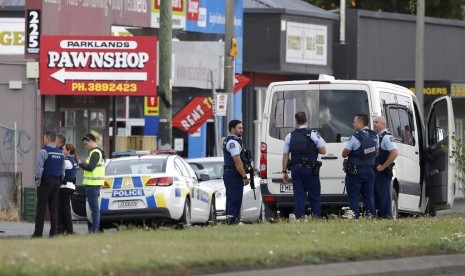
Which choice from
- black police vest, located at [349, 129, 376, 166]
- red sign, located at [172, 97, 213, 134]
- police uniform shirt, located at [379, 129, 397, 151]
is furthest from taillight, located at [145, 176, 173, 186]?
red sign, located at [172, 97, 213, 134]

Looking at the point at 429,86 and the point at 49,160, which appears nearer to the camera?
the point at 49,160

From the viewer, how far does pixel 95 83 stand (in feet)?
99.9

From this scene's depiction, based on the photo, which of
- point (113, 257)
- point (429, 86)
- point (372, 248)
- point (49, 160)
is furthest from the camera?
point (429, 86)

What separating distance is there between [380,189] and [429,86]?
17.0m

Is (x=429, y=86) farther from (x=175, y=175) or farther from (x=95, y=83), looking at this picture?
(x=175, y=175)

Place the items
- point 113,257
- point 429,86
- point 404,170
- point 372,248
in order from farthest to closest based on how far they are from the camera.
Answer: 1. point 429,86
2. point 404,170
3. point 372,248
4. point 113,257

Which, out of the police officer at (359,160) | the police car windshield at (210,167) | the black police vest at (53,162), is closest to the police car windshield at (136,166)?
the black police vest at (53,162)

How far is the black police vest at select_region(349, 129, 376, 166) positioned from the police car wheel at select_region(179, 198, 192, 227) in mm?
3009

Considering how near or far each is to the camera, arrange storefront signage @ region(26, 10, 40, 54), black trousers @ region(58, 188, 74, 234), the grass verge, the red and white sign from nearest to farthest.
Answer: the grass verge, black trousers @ region(58, 188, 74, 234), storefront signage @ region(26, 10, 40, 54), the red and white sign

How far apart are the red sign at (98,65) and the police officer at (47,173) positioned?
9210 millimetres

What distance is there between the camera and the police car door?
79.3ft

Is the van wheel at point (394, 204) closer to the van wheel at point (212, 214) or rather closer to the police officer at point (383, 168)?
the police officer at point (383, 168)

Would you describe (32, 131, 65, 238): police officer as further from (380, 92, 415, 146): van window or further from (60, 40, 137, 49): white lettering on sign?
(60, 40, 137, 49): white lettering on sign

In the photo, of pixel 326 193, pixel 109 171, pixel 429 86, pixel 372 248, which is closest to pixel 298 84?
pixel 326 193
